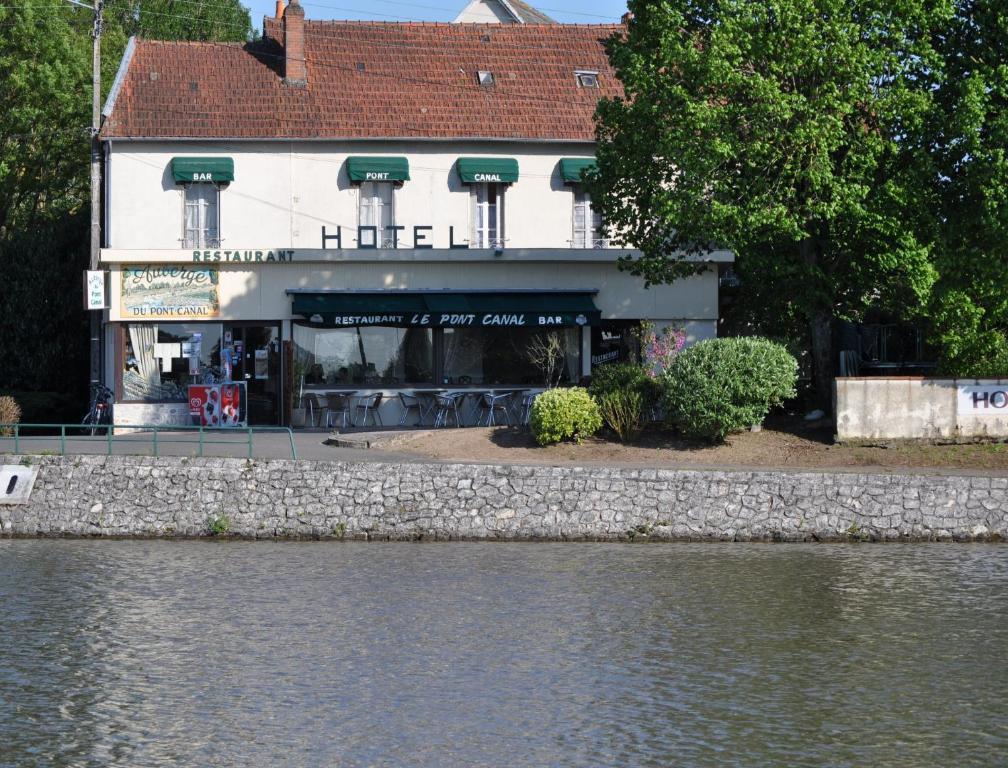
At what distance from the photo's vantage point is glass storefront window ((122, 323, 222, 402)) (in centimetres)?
3488

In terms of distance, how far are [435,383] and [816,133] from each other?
12437 mm

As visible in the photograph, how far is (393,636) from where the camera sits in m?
17.3

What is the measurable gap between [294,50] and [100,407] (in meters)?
10.4

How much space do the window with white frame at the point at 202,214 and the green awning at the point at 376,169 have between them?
3.35 m

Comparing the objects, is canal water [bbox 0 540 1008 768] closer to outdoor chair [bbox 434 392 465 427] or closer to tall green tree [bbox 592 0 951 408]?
tall green tree [bbox 592 0 951 408]

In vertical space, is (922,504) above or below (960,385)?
below

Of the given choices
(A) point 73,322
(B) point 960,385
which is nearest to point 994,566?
(B) point 960,385

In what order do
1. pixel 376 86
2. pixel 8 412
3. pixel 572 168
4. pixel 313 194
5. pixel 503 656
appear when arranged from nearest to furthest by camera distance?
1. pixel 503 656
2. pixel 8 412
3. pixel 313 194
4. pixel 572 168
5. pixel 376 86

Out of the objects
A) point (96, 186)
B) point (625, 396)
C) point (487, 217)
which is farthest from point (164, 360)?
point (625, 396)

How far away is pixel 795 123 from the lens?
1096 inches

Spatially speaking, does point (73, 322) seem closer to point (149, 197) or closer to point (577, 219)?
point (149, 197)

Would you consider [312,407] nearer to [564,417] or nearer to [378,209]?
[378,209]

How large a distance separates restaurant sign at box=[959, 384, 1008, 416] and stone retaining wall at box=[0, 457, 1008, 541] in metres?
3.74

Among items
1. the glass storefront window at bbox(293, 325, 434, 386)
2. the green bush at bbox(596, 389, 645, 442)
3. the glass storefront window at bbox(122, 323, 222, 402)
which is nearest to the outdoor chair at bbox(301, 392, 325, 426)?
the glass storefront window at bbox(293, 325, 434, 386)
